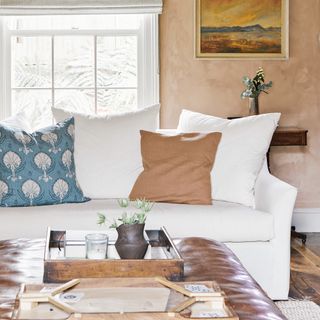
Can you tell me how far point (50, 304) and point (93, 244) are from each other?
1.83ft

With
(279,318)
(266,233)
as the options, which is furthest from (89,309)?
(266,233)

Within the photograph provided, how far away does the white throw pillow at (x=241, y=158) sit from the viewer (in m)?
3.68

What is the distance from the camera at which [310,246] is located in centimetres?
497

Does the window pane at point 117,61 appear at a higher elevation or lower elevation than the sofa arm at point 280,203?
higher

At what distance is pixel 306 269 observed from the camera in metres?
4.22

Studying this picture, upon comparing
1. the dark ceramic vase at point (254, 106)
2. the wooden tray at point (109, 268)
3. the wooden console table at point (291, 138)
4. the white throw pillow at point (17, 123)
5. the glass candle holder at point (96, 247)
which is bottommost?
the wooden tray at point (109, 268)

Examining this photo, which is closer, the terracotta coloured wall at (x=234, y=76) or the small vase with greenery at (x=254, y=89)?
the small vase with greenery at (x=254, y=89)

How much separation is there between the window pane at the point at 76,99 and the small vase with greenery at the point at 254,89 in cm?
121

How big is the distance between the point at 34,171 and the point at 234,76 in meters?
2.37

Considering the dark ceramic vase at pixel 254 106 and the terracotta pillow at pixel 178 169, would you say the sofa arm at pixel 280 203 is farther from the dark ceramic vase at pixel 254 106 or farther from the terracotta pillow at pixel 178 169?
the dark ceramic vase at pixel 254 106

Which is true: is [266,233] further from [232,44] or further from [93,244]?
[232,44]

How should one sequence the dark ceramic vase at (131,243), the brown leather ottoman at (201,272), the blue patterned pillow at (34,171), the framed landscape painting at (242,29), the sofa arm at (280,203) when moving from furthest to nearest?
1. the framed landscape painting at (242,29)
2. the blue patterned pillow at (34,171)
3. the sofa arm at (280,203)
4. the dark ceramic vase at (131,243)
5. the brown leather ottoman at (201,272)

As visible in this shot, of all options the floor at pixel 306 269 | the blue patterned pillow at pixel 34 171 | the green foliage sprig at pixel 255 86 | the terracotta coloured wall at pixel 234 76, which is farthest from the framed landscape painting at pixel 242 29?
the blue patterned pillow at pixel 34 171

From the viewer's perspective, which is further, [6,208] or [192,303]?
[6,208]
